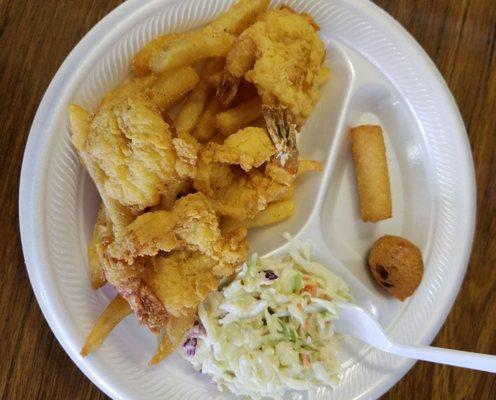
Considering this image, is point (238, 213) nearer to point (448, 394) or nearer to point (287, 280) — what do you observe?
point (287, 280)

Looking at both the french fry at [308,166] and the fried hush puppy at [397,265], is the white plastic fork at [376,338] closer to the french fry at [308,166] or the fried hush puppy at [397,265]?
the fried hush puppy at [397,265]

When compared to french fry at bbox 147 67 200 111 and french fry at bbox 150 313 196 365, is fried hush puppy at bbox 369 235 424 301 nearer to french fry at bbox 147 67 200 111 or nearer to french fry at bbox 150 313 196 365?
french fry at bbox 150 313 196 365

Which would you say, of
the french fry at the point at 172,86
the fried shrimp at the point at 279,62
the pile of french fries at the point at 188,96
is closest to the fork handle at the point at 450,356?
the pile of french fries at the point at 188,96

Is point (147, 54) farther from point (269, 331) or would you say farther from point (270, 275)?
point (269, 331)

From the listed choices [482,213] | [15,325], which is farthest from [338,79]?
[15,325]

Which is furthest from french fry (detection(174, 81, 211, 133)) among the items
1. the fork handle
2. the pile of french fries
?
the fork handle
